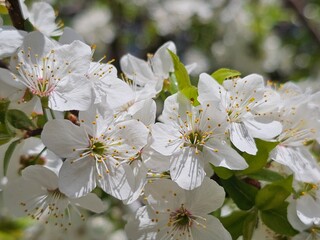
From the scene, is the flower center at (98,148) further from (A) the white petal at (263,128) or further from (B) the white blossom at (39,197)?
(A) the white petal at (263,128)

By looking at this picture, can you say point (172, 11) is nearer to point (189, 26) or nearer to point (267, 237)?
point (189, 26)

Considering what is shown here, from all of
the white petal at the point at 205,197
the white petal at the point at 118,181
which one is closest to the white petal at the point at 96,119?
the white petal at the point at 118,181

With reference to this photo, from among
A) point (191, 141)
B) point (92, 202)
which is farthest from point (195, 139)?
point (92, 202)

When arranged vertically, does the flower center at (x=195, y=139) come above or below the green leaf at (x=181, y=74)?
below

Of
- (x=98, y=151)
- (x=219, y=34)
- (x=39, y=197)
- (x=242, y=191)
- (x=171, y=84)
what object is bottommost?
(x=219, y=34)

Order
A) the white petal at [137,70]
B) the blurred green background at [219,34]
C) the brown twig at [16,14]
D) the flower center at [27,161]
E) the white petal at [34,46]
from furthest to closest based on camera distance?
the blurred green background at [219,34] < the white petal at [137,70] < the flower center at [27,161] < the brown twig at [16,14] < the white petal at [34,46]

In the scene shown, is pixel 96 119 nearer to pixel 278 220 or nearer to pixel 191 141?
pixel 191 141
